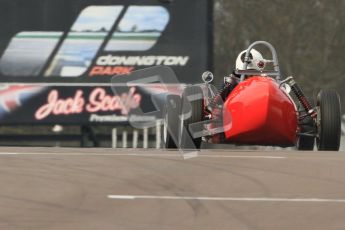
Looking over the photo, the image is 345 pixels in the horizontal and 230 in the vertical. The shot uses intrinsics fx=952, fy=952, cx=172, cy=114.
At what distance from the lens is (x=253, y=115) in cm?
1157

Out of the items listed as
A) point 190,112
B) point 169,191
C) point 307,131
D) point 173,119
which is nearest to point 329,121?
point 307,131

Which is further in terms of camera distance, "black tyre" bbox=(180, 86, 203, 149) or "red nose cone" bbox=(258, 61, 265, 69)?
"red nose cone" bbox=(258, 61, 265, 69)

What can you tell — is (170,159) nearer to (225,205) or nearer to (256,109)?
(256,109)

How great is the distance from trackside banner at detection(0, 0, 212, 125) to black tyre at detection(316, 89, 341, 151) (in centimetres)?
995

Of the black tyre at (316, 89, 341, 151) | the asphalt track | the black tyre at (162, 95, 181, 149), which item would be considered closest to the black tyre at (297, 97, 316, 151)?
the black tyre at (316, 89, 341, 151)

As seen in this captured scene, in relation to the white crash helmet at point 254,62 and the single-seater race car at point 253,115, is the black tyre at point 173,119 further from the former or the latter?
the white crash helmet at point 254,62

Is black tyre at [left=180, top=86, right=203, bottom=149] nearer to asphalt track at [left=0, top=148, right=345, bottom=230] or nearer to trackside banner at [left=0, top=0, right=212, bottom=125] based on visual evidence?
asphalt track at [left=0, top=148, right=345, bottom=230]

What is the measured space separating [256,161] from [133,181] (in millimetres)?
1993

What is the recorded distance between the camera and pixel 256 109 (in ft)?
37.9

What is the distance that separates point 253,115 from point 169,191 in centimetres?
387

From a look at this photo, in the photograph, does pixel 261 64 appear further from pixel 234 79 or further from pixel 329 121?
pixel 329 121

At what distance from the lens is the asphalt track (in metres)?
6.62

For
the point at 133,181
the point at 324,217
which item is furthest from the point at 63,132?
the point at 324,217

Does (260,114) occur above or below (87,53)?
above
